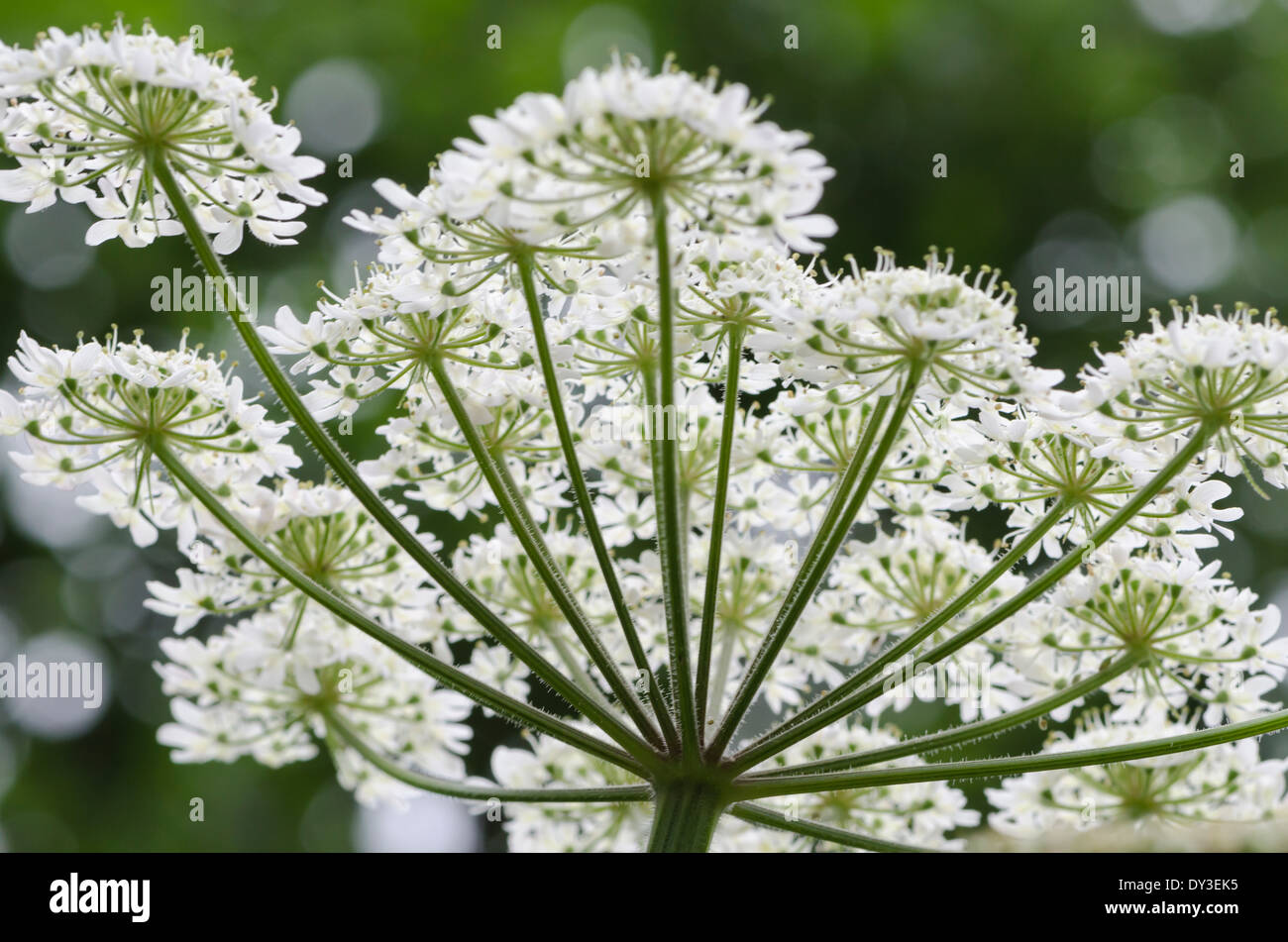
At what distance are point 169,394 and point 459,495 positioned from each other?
1.04 m

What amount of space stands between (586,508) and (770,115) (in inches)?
435

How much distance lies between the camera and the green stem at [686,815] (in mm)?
3271

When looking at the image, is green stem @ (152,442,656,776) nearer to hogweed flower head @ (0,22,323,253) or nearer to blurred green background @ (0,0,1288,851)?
hogweed flower head @ (0,22,323,253)

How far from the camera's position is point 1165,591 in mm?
3928

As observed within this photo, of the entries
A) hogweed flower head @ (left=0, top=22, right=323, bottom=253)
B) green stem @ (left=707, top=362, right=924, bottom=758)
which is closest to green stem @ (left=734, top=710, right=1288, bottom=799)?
green stem @ (left=707, top=362, right=924, bottom=758)

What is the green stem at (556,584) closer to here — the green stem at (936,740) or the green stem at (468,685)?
the green stem at (468,685)

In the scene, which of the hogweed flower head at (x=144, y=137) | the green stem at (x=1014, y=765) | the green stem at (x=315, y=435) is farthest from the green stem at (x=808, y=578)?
the hogweed flower head at (x=144, y=137)

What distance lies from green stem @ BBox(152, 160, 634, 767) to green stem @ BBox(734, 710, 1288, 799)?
434mm

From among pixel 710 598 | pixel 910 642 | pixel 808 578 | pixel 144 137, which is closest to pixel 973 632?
pixel 910 642

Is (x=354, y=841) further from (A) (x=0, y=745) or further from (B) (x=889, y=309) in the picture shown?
(B) (x=889, y=309)

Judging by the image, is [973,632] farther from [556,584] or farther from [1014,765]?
[556,584]

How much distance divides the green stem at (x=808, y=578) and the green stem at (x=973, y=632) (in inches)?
4.5
